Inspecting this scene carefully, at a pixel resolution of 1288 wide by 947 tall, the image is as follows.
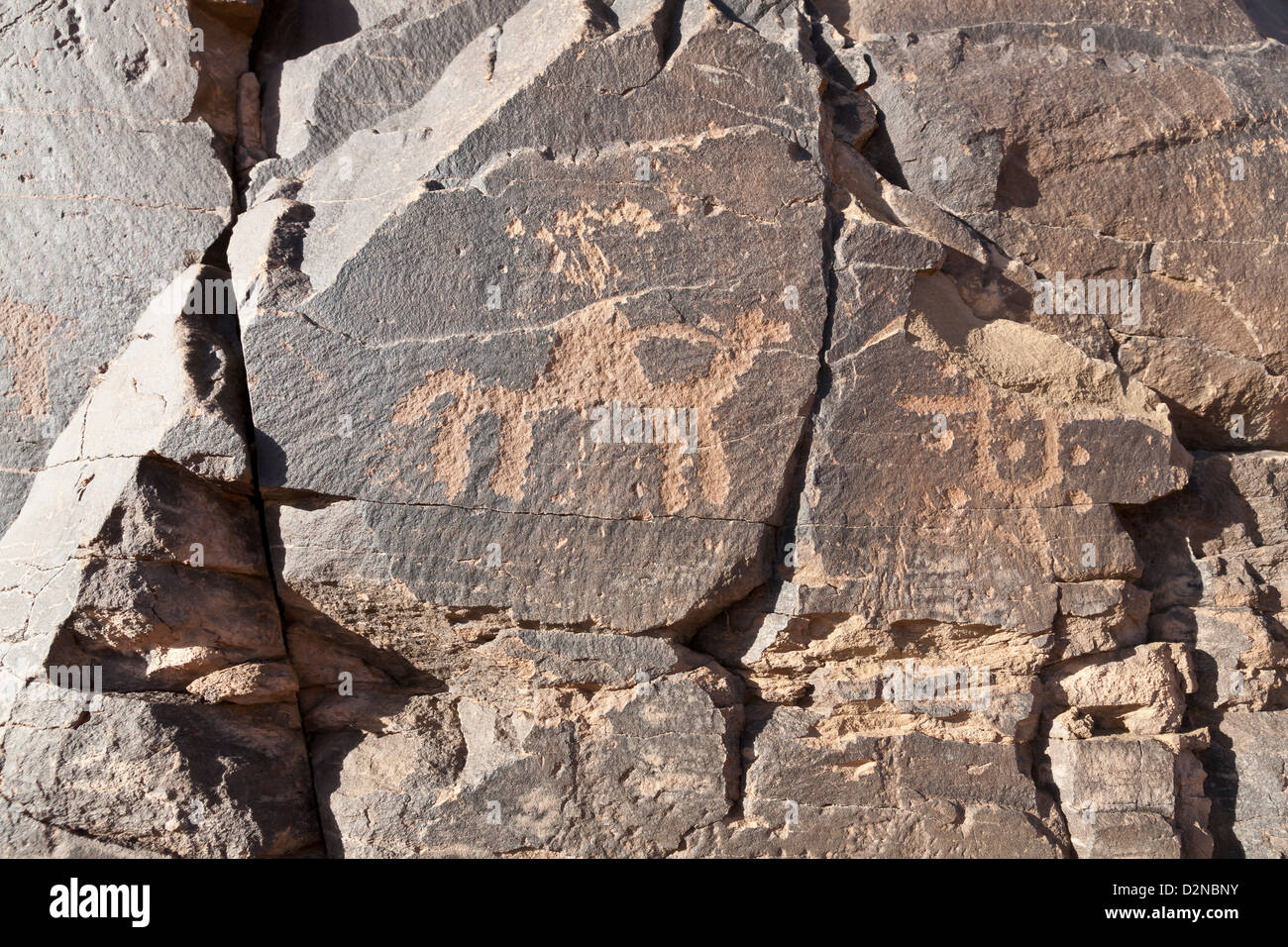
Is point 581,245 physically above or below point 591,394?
above

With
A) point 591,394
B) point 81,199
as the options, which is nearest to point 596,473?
Answer: point 591,394

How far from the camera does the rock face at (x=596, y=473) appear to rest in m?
3.35

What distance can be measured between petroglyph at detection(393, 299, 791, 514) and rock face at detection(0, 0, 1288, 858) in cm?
1

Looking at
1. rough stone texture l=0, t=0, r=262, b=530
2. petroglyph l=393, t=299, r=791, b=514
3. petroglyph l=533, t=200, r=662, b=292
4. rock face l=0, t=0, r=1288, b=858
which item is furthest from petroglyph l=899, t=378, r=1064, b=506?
rough stone texture l=0, t=0, r=262, b=530

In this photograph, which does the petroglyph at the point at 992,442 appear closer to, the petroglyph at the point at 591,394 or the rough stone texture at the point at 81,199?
the petroglyph at the point at 591,394

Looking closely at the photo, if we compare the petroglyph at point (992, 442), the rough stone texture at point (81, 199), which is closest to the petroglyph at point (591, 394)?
the petroglyph at point (992, 442)

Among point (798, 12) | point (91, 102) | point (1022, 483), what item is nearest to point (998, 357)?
point (1022, 483)

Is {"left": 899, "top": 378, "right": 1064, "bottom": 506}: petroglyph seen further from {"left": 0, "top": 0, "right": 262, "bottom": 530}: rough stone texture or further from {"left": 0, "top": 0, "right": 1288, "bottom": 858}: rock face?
{"left": 0, "top": 0, "right": 262, "bottom": 530}: rough stone texture

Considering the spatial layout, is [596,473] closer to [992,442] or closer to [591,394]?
[591,394]

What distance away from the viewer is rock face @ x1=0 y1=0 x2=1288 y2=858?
3348mm

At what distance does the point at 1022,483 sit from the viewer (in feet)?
11.7

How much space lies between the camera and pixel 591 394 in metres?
3.41

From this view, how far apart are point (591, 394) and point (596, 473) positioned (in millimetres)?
272

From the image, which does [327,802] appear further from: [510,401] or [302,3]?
Answer: [302,3]
